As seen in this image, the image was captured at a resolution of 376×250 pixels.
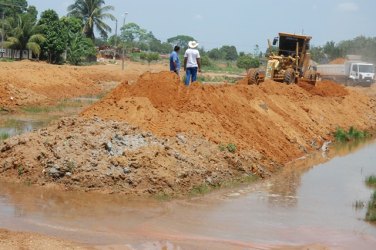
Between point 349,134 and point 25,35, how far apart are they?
35.8 meters

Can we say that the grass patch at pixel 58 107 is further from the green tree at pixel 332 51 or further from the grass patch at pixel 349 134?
the green tree at pixel 332 51

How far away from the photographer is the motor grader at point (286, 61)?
26.6 meters

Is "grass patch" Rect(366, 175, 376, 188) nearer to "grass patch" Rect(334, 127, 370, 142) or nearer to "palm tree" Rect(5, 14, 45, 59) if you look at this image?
"grass patch" Rect(334, 127, 370, 142)

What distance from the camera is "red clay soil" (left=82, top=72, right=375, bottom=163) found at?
44.0 feet

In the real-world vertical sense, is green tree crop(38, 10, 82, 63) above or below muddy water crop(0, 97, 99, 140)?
above

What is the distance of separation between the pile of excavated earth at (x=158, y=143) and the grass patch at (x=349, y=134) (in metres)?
→ 2.67

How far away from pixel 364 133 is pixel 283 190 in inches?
477

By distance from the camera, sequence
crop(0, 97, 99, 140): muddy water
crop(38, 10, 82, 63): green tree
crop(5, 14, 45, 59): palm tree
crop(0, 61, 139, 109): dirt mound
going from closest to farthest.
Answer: crop(0, 97, 99, 140): muddy water
crop(0, 61, 139, 109): dirt mound
crop(5, 14, 45, 59): palm tree
crop(38, 10, 82, 63): green tree

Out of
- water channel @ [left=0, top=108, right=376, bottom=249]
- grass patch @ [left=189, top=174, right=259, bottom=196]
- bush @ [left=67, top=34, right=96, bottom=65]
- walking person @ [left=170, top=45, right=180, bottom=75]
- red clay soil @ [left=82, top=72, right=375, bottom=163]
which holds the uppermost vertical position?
bush @ [left=67, top=34, right=96, bottom=65]

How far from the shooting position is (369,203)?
11219 millimetres

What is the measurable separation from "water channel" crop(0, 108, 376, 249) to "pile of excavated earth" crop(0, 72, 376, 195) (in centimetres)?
47

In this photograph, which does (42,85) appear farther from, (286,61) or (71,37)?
(71,37)

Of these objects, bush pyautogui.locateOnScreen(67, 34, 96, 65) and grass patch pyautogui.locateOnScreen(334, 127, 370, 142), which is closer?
grass patch pyautogui.locateOnScreen(334, 127, 370, 142)

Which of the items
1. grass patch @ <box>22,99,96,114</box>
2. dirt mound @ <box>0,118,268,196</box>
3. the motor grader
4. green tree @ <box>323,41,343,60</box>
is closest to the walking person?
dirt mound @ <box>0,118,268,196</box>
